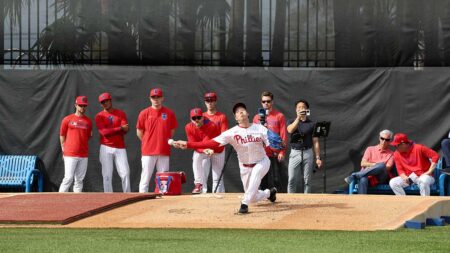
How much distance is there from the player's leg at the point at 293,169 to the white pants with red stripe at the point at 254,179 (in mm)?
2599

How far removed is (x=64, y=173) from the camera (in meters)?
18.0

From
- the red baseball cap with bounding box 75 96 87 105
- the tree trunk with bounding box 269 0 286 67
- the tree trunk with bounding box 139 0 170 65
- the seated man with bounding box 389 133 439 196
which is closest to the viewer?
the seated man with bounding box 389 133 439 196

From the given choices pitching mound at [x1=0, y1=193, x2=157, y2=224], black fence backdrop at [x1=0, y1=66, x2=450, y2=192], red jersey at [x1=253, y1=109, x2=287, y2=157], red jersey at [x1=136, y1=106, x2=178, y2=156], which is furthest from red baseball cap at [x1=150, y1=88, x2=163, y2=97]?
pitching mound at [x1=0, y1=193, x2=157, y2=224]

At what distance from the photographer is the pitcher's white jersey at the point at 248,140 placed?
12.9 meters

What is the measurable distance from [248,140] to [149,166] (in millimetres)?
3509

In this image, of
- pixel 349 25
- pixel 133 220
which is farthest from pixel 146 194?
pixel 349 25

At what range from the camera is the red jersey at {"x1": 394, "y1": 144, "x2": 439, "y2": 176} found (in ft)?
50.6

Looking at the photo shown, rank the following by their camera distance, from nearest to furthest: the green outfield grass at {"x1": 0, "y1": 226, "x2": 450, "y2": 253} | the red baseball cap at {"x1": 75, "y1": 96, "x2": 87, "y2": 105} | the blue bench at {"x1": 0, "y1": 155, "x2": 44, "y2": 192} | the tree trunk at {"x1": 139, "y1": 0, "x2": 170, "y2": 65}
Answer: the green outfield grass at {"x1": 0, "y1": 226, "x2": 450, "y2": 253} → the red baseball cap at {"x1": 75, "y1": 96, "x2": 87, "y2": 105} → the tree trunk at {"x1": 139, "y1": 0, "x2": 170, "y2": 65} → the blue bench at {"x1": 0, "y1": 155, "x2": 44, "y2": 192}

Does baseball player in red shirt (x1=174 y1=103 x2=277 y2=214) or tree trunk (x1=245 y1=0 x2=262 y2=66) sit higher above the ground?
tree trunk (x1=245 y1=0 x2=262 y2=66)

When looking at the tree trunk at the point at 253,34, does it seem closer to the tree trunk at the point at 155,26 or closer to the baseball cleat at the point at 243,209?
the tree trunk at the point at 155,26

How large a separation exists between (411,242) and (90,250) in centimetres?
Answer: 333

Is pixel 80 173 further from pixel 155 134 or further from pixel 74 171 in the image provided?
pixel 155 134

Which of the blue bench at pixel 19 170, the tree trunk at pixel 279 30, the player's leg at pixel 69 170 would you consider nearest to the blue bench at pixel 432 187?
the tree trunk at pixel 279 30

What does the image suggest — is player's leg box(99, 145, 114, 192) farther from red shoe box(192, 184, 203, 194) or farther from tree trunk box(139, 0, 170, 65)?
tree trunk box(139, 0, 170, 65)
